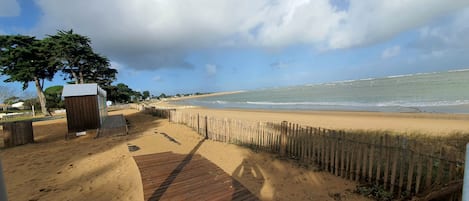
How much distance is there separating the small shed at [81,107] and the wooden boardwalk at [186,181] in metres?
7.24

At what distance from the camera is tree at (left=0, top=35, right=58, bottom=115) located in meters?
25.3

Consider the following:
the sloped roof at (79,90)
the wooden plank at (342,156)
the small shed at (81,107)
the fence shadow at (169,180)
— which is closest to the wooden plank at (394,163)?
the wooden plank at (342,156)

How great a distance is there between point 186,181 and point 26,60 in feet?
106

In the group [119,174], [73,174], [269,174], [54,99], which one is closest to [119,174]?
[119,174]

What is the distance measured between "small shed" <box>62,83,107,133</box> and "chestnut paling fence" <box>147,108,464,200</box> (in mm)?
8728

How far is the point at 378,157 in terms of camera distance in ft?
14.0

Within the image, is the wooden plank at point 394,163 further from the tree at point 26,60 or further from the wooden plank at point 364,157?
the tree at point 26,60

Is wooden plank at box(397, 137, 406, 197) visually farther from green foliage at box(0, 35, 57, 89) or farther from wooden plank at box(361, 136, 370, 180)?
green foliage at box(0, 35, 57, 89)

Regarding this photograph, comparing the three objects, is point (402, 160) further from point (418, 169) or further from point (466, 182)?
point (466, 182)

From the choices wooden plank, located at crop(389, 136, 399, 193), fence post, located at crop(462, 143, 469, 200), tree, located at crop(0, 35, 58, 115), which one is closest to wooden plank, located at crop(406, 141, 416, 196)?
wooden plank, located at crop(389, 136, 399, 193)

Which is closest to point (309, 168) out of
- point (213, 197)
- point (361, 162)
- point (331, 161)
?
point (331, 161)

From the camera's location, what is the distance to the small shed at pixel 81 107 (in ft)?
35.6

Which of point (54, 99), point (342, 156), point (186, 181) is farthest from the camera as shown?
point (54, 99)

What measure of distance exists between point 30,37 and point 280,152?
1378 inches
